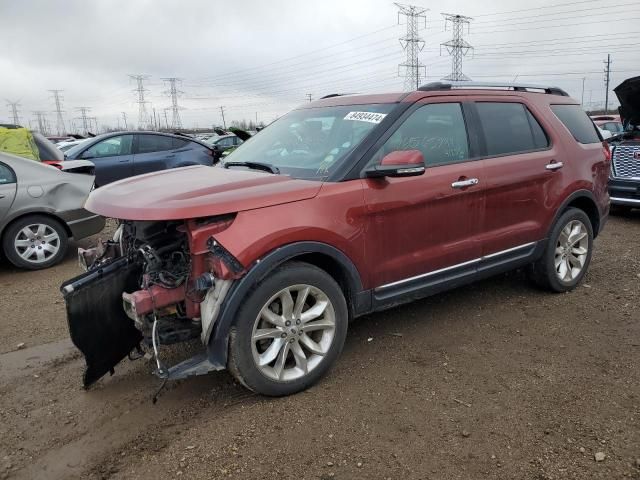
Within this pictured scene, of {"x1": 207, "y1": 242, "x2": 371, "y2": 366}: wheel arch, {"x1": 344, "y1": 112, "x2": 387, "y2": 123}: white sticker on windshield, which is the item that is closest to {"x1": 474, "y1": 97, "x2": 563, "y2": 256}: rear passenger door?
{"x1": 344, "y1": 112, "x2": 387, "y2": 123}: white sticker on windshield

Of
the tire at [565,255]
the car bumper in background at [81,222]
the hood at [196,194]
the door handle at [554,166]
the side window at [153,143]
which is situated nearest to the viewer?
the hood at [196,194]

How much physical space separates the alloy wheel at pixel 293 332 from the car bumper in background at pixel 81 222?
4204 millimetres

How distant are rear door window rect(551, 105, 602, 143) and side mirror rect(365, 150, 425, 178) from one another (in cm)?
222

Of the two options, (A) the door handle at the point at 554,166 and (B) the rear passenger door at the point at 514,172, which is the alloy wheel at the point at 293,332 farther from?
(A) the door handle at the point at 554,166

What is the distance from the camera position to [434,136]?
12.6ft

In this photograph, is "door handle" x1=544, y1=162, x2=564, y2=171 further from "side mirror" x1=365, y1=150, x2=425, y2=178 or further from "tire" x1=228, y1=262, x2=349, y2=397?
"tire" x1=228, y1=262, x2=349, y2=397

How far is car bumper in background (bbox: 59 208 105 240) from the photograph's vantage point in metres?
6.44

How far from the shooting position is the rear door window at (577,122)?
486 centimetres

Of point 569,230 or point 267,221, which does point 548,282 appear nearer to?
point 569,230

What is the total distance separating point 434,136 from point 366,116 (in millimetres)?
536

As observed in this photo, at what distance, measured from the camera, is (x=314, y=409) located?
3070mm

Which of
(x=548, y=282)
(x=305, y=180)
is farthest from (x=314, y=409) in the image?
(x=548, y=282)

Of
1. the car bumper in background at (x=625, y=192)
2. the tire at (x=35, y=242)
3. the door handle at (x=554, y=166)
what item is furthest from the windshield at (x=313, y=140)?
the car bumper in background at (x=625, y=192)

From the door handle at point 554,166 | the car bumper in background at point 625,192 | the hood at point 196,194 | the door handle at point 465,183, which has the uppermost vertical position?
the hood at point 196,194
